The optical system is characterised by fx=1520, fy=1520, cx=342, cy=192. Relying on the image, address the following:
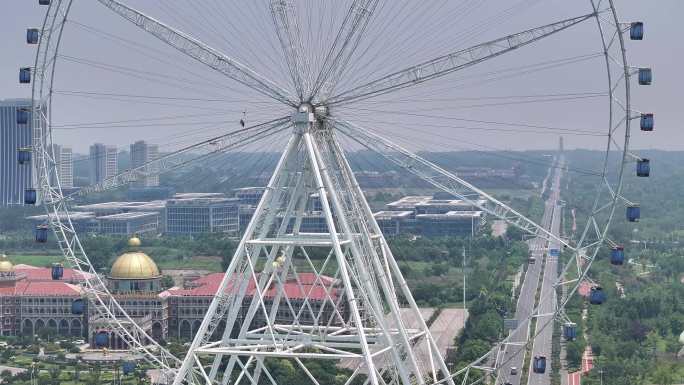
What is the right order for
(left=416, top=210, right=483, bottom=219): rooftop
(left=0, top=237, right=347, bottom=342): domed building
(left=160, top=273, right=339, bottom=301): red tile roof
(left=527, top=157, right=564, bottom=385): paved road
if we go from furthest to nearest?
(left=416, top=210, right=483, bottom=219): rooftop < (left=0, top=237, right=347, bottom=342): domed building < (left=160, top=273, right=339, bottom=301): red tile roof < (left=527, top=157, right=564, bottom=385): paved road

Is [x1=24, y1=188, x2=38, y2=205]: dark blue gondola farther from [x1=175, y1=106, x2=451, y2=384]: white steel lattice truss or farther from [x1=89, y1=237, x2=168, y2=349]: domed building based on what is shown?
[x1=89, y1=237, x2=168, y2=349]: domed building

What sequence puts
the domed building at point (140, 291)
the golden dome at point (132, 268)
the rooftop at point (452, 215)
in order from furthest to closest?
1. the rooftop at point (452, 215)
2. the golden dome at point (132, 268)
3. the domed building at point (140, 291)

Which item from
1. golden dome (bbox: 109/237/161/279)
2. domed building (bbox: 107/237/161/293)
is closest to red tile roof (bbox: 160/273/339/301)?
domed building (bbox: 107/237/161/293)

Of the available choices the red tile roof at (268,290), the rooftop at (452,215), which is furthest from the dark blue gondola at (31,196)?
the rooftop at (452,215)

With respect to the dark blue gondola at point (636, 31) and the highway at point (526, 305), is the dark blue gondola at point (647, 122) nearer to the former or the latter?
the dark blue gondola at point (636, 31)

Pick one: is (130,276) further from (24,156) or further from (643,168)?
(643,168)

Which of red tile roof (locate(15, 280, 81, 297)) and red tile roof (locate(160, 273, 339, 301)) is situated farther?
red tile roof (locate(15, 280, 81, 297))

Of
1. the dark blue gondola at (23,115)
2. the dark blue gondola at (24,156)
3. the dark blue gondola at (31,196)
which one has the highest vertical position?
the dark blue gondola at (23,115)
